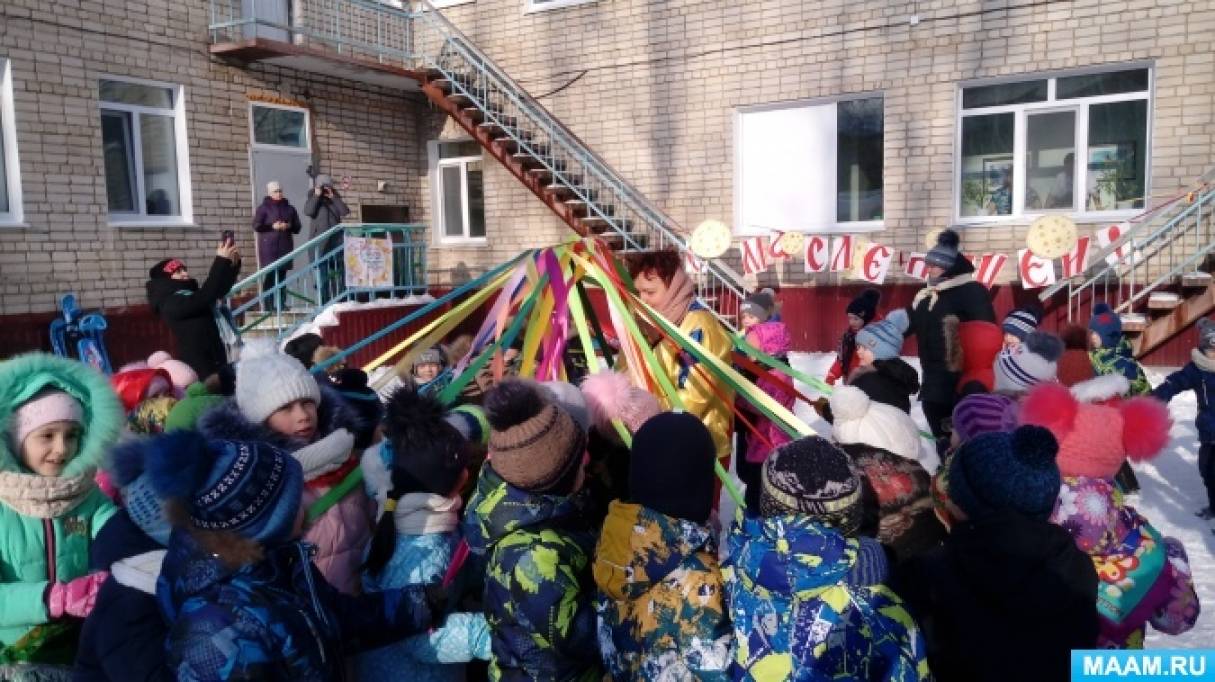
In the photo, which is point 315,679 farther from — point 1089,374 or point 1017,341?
point 1089,374

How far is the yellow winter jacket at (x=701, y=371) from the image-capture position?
9.98 ft

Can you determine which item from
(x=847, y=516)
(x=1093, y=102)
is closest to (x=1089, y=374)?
(x=847, y=516)

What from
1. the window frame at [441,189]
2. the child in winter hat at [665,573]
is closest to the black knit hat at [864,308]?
the child in winter hat at [665,573]

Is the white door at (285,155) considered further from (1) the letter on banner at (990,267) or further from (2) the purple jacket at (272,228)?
(1) the letter on banner at (990,267)

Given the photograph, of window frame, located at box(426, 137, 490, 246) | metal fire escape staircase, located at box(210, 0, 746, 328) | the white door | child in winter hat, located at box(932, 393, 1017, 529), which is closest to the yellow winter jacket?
child in winter hat, located at box(932, 393, 1017, 529)

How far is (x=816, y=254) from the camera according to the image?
30.3 ft

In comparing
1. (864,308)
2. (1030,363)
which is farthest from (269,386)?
(864,308)

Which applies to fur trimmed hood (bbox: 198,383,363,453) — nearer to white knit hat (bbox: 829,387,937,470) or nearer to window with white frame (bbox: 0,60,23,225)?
white knit hat (bbox: 829,387,937,470)

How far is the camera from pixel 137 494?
1.79m

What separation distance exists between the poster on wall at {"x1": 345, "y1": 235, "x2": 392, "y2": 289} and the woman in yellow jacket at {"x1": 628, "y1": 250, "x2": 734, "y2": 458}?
6783 millimetres

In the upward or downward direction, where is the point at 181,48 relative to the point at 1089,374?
upward

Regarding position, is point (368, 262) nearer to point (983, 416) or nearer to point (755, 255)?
point (755, 255)

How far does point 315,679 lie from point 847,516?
1.02m

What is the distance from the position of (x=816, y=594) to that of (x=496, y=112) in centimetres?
1033
